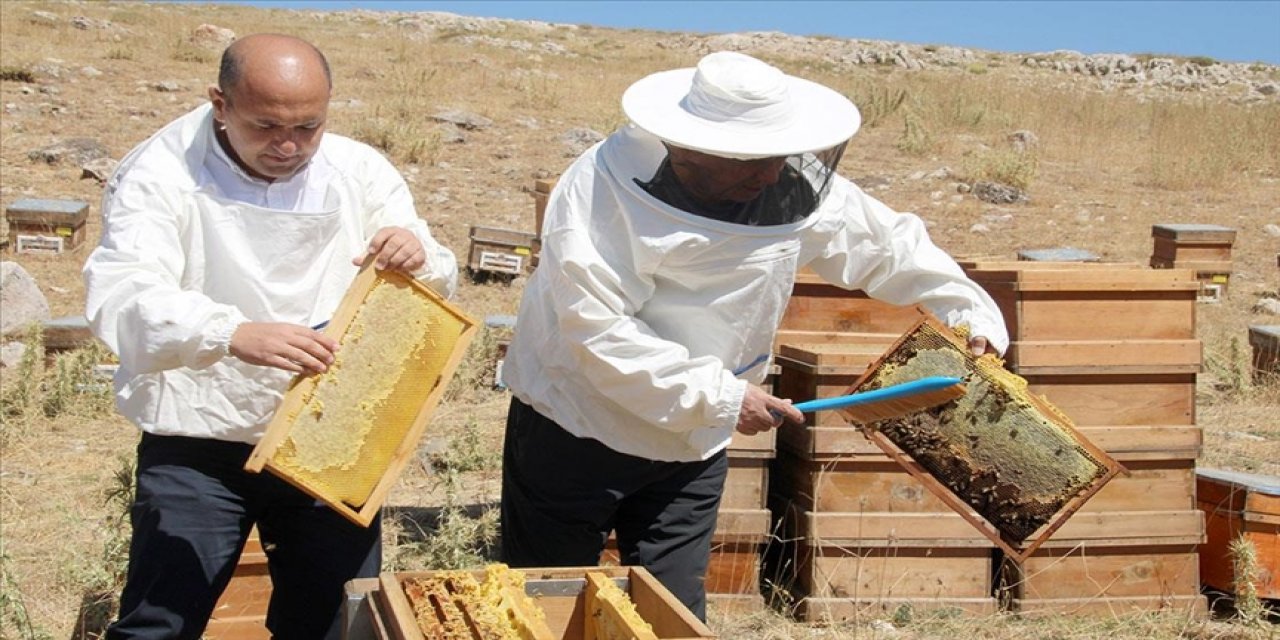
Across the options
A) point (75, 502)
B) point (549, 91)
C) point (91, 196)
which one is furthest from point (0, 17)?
point (75, 502)

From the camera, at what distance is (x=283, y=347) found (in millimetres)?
2383

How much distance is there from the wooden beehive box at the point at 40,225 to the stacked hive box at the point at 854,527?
655cm

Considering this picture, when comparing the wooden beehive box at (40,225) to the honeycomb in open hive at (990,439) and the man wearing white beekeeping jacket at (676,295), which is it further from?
the honeycomb in open hive at (990,439)

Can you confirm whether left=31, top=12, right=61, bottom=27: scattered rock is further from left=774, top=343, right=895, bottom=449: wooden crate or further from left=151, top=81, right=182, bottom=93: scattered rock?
left=774, top=343, right=895, bottom=449: wooden crate

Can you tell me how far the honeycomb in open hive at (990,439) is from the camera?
124 inches

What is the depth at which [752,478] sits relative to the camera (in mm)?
4426

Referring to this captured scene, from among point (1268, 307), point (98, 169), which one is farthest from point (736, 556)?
point (98, 169)

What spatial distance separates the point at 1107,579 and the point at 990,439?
1.64 metres

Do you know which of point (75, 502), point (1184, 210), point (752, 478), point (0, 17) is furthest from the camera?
point (0, 17)

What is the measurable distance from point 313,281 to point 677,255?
2.53ft

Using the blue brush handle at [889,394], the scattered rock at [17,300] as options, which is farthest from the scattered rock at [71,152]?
the blue brush handle at [889,394]

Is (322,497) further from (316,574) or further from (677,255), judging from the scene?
(677,255)

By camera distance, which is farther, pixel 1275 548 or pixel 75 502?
pixel 75 502

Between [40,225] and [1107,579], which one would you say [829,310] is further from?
[40,225]
